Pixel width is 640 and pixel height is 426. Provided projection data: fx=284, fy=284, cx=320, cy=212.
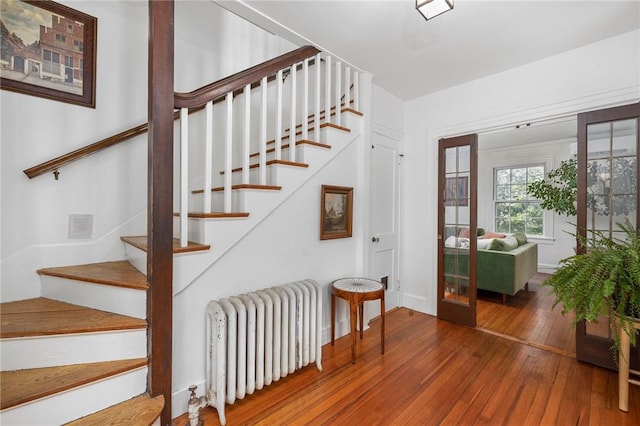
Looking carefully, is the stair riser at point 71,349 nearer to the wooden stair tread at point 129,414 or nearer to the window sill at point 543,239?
the wooden stair tread at point 129,414

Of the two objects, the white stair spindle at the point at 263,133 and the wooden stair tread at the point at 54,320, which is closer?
the wooden stair tread at the point at 54,320

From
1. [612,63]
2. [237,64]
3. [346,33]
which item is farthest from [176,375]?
[612,63]

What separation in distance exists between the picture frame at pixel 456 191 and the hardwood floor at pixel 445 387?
145 centimetres

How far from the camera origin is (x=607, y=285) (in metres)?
1.73

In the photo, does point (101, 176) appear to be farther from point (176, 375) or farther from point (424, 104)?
point (424, 104)

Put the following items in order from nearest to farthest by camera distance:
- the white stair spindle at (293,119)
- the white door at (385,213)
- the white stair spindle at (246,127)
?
the white stair spindle at (246,127), the white stair spindle at (293,119), the white door at (385,213)

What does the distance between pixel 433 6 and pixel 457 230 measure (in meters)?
2.43

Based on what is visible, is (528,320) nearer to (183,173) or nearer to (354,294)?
(354,294)

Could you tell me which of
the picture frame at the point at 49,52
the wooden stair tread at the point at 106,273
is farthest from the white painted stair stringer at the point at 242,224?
the picture frame at the point at 49,52

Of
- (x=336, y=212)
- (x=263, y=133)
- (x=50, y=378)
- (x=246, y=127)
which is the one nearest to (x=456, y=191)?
(x=336, y=212)

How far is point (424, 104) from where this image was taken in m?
3.58

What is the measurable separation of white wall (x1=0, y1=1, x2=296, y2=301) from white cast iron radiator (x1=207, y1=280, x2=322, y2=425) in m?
1.13

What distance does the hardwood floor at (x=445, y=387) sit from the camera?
5.84 feet

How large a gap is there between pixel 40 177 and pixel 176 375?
1580mm
